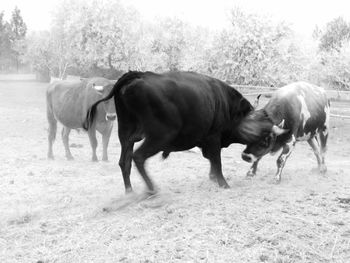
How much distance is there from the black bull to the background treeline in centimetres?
1839

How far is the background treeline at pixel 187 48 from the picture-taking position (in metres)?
24.6

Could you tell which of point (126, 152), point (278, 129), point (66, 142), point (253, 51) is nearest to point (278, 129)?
point (278, 129)

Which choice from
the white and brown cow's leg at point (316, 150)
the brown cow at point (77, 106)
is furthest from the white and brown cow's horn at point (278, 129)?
the brown cow at point (77, 106)

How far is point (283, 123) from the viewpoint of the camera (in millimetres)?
6328

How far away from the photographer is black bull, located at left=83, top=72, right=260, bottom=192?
5.02 metres

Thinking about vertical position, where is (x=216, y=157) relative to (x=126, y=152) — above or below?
below

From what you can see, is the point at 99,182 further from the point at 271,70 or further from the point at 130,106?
the point at 271,70

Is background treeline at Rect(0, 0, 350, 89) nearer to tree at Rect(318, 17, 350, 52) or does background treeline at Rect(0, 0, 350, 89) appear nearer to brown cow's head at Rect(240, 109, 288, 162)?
tree at Rect(318, 17, 350, 52)

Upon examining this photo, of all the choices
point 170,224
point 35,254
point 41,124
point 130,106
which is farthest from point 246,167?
point 41,124

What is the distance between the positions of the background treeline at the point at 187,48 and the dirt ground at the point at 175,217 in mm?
17665

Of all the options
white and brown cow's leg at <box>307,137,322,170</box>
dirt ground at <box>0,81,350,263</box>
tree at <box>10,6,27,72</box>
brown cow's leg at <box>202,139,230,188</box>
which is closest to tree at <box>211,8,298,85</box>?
white and brown cow's leg at <box>307,137,322,170</box>

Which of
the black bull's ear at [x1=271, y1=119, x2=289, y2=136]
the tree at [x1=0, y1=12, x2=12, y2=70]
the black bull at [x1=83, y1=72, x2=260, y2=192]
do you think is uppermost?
the black bull at [x1=83, y1=72, x2=260, y2=192]

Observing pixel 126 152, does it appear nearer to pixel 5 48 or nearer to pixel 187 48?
pixel 187 48

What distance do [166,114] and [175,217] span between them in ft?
3.87
